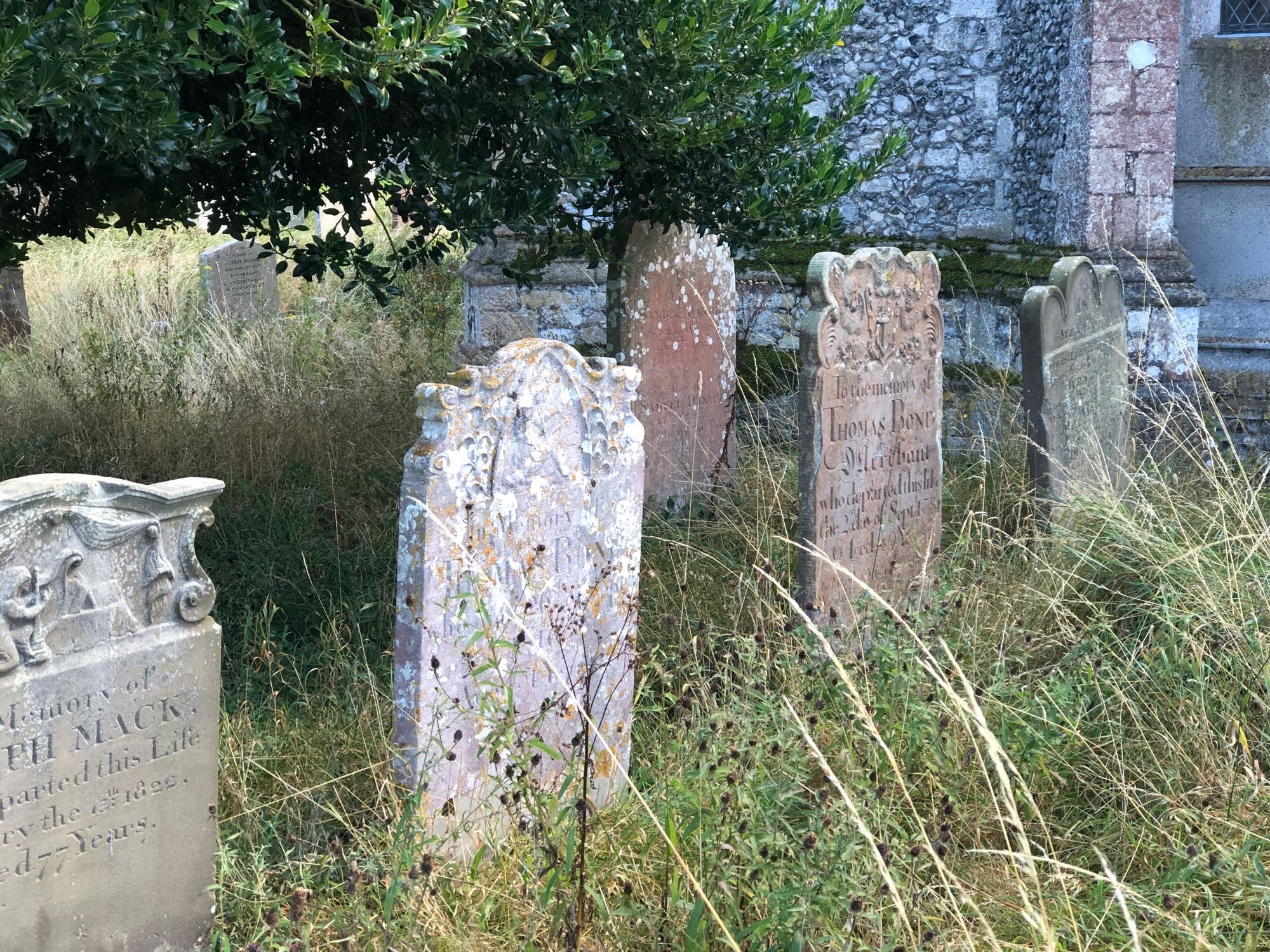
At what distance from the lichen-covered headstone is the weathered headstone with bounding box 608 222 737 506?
7.66 ft

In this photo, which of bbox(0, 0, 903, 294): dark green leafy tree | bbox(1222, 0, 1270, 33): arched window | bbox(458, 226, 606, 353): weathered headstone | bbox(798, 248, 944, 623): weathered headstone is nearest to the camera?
bbox(0, 0, 903, 294): dark green leafy tree

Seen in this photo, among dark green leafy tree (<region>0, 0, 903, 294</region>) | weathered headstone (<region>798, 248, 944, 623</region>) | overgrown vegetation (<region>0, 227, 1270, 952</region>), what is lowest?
overgrown vegetation (<region>0, 227, 1270, 952</region>)

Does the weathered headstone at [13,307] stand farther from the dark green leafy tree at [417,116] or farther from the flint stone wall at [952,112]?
the flint stone wall at [952,112]

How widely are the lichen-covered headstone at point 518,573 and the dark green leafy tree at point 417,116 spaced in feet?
3.44

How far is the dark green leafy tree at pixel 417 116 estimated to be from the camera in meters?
3.44

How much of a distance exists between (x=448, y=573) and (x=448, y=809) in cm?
71

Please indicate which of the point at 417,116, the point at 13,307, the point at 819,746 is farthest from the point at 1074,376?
the point at 13,307

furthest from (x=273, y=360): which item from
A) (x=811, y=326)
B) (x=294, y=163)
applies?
(x=811, y=326)

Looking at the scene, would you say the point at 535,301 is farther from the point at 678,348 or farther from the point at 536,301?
the point at 678,348

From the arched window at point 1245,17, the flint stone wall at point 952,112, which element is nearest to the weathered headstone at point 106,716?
the flint stone wall at point 952,112

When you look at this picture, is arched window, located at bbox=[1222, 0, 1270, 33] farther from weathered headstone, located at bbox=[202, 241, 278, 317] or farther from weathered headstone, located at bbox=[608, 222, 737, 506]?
weathered headstone, located at bbox=[202, 241, 278, 317]

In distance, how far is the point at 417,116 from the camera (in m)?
4.96

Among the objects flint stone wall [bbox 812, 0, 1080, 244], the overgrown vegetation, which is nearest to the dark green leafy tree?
the overgrown vegetation

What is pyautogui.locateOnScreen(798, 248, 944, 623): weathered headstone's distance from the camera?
4.46 meters
